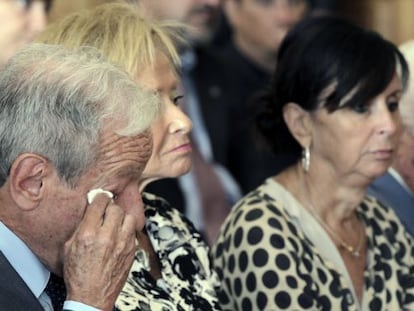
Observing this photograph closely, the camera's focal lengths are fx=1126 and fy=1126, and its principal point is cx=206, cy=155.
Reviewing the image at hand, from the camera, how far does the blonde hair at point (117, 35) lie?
268 cm

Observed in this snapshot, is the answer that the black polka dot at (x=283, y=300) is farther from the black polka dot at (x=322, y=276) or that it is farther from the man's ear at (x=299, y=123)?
the man's ear at (x=299, y=123)

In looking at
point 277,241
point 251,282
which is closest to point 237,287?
point 251,282

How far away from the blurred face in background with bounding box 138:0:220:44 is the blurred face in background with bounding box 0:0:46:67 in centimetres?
68

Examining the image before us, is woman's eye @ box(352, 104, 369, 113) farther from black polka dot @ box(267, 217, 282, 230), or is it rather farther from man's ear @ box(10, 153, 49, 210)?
man's ear @ box(10, 153, 49, 210)

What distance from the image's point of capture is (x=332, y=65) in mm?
3023

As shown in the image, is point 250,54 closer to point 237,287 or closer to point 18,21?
point 18,21

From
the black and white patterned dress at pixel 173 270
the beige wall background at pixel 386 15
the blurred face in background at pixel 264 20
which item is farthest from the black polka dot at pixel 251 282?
the beige wall background at pixel 386 15

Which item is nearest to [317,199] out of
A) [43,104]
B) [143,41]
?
[143,41]

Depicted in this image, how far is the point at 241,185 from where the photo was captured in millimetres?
4629

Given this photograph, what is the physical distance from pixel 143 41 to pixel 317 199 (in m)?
0.73

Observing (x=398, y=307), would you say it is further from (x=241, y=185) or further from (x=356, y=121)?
(x=241, y=185)

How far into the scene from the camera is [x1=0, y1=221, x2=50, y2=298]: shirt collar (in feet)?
7.05

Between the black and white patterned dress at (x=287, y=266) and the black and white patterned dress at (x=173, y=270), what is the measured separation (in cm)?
13

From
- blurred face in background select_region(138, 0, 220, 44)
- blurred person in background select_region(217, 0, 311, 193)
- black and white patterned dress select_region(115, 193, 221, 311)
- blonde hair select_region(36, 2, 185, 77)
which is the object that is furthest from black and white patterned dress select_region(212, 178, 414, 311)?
blurred face in background select_region(138, 0, 220, 44)
